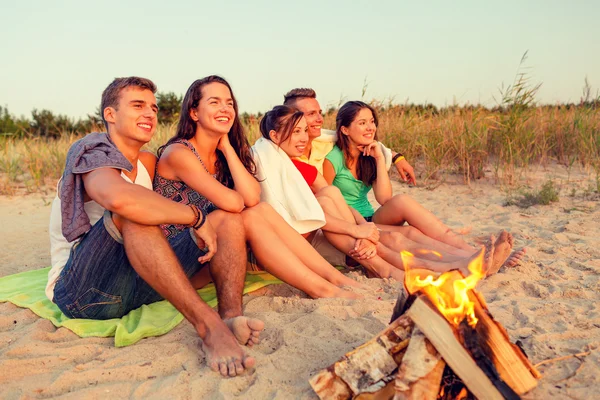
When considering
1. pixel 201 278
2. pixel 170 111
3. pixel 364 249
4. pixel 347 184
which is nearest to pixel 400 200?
pixel 347 184

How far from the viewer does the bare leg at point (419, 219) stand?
3992 millimetres

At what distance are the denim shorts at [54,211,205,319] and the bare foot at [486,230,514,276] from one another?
6.46 feet

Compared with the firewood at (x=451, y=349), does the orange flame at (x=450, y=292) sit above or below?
above

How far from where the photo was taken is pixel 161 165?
3252 millimetres

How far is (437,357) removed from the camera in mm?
1783

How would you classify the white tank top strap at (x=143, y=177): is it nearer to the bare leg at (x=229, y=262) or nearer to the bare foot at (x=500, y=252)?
the bare leg at (x=229, y=262)

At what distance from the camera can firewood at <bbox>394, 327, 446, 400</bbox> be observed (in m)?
1.77

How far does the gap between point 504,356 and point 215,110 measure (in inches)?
89.7

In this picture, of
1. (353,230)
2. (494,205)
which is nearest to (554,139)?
(494,205)

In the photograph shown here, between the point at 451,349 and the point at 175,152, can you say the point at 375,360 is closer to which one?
the point at 451,349

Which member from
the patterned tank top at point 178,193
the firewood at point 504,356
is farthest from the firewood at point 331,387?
the patterned tank top at point 178,193

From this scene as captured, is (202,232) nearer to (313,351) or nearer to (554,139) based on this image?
(313,351)

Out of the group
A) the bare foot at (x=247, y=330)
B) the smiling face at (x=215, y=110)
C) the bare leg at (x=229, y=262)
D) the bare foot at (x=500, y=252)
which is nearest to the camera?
the bare foot at (x=247, y=330)

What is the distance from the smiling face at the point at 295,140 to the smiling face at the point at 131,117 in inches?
43.9
